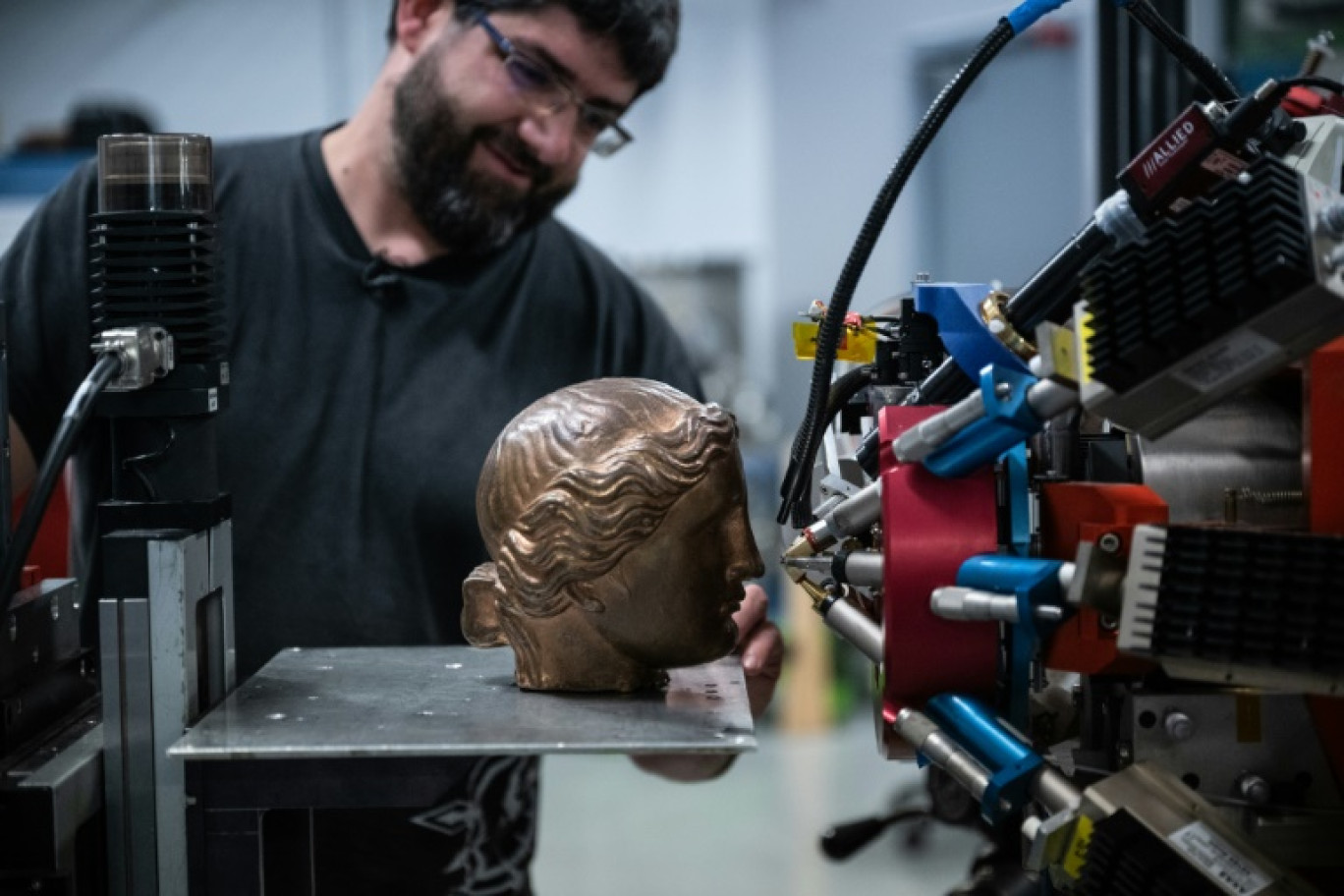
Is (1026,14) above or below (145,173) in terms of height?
above

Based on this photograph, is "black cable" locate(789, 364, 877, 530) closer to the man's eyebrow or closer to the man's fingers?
the man's fingers

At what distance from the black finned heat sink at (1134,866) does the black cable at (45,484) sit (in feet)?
2.15

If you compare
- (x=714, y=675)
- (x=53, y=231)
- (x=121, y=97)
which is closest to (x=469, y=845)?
(x=714, y=675)

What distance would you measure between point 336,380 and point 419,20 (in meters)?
0.44

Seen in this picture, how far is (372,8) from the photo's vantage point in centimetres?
417

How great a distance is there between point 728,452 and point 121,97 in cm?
373

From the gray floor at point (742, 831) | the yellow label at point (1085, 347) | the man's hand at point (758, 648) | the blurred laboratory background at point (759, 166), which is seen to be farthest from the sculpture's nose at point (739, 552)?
the blurred laboratory background at point (759, 166)

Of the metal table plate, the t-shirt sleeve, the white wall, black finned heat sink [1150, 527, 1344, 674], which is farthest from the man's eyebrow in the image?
the white wall

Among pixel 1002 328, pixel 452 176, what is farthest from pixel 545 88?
pixel 1002 328

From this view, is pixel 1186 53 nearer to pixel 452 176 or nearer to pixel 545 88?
pixel 545 88

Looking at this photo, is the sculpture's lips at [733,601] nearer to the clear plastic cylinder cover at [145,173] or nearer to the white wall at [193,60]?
the clear plastic cylinder cover at [145,173]

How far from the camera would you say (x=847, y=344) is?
→ 1.10 m

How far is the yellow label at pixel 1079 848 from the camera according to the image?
2.64 ft

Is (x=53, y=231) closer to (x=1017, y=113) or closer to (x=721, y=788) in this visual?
(x=721, y=788)
